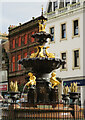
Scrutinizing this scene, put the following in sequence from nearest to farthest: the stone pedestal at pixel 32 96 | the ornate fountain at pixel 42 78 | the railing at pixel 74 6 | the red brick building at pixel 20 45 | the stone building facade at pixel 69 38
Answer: the stone pedestal at pixel 32 96 → the ornate fountain at pixel 42 78 → the stone building facade at pixel 69 38 → the railing at pixel 74 6 → the red brick building at pixel 20 45

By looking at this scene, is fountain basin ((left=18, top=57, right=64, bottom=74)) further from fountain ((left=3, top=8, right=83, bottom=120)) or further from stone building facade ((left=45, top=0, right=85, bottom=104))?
stone building facade ((left=45, top=0, right=85, bottom=104))

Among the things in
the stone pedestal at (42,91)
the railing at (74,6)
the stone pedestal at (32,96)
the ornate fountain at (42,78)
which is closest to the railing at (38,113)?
the stone pedestal at (32,96)

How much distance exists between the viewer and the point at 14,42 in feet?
194

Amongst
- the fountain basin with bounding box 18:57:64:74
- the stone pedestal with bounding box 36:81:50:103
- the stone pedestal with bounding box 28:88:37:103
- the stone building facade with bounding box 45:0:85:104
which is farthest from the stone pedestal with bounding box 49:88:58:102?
the stone building facade with bounding box 45:0:85:104

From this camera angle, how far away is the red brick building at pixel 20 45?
170 ft

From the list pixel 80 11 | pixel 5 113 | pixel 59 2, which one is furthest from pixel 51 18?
pixel 5 113

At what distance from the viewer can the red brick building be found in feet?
170

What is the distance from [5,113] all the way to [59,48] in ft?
88.2

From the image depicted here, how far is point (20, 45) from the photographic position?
56.2m

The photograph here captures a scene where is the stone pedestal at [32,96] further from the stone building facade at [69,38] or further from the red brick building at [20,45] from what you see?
the red brick building at [20,45]

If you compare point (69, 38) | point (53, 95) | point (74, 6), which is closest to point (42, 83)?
point (53, 95)

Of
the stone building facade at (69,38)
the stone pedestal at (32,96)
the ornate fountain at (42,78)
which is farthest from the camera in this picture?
the stone building facade at (69,38)

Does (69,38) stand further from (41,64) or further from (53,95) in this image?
(53,95)

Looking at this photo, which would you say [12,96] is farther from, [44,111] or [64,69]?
[64,69]
